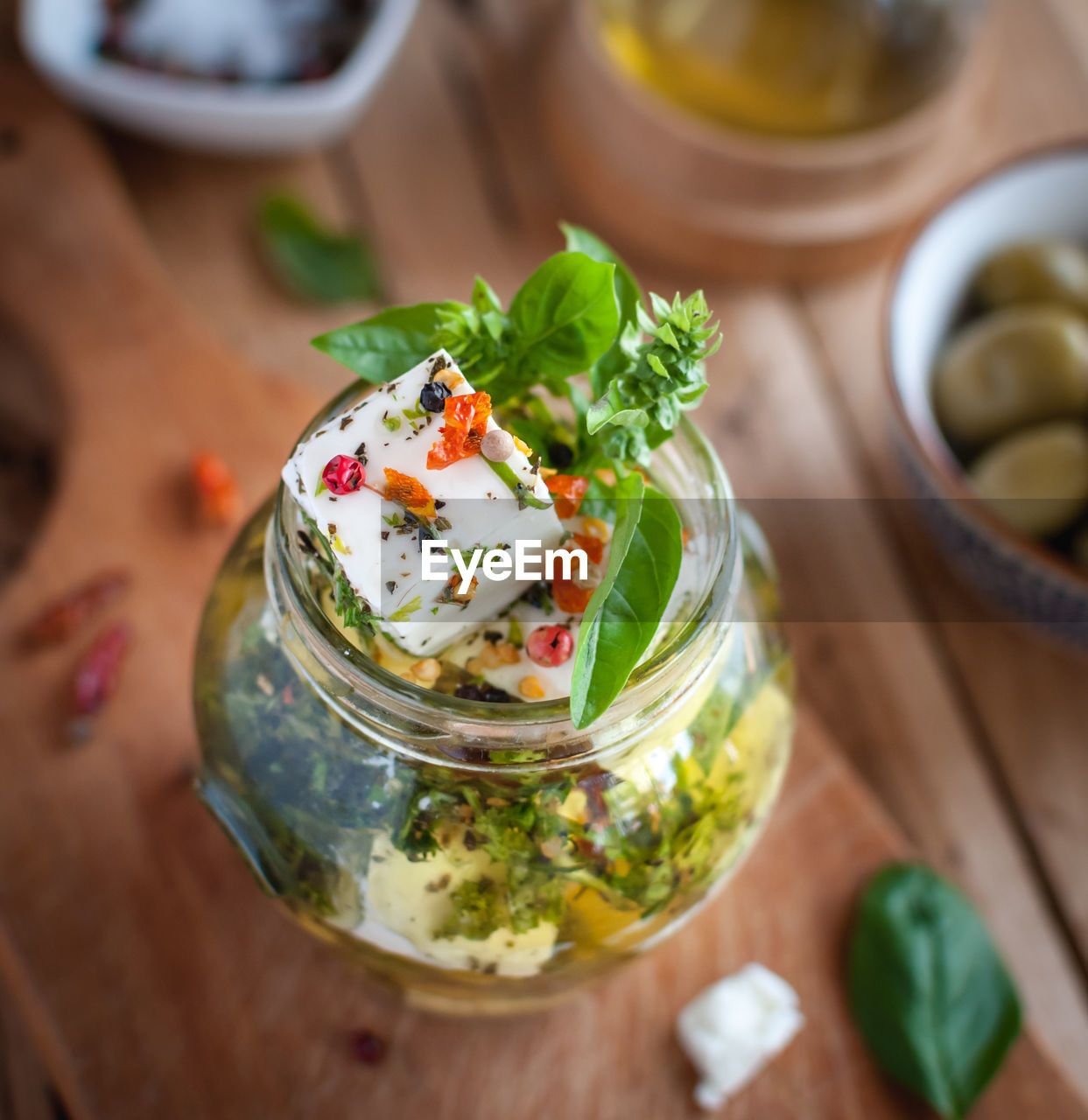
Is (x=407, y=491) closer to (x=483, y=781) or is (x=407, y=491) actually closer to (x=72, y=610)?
(x=483, y=781)

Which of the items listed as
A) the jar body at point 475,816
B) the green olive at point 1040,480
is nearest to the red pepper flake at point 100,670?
the jar body at point 475,816

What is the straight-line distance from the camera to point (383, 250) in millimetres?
1399

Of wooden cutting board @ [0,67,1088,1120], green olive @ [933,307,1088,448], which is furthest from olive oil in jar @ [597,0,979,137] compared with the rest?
wooden cutting board @ [0,67,1088,1120]

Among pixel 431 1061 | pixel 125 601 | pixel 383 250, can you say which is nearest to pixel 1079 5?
pixel 383 250

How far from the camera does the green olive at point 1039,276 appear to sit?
1.23 metres

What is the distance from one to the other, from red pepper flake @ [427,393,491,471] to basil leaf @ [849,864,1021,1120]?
0.64m

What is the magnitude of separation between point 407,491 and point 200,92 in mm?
919

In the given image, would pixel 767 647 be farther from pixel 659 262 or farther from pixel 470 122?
pixel 470 122

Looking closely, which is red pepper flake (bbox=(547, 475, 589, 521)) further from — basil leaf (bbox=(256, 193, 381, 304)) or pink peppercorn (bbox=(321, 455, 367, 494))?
basil leaf (bbox=(256, 193, 381, 304))

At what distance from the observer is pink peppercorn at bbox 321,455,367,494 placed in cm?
58

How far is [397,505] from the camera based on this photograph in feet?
1.94

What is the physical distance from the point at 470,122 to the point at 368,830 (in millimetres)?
1118

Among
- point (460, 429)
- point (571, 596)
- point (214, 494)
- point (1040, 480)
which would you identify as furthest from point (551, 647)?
point (1040, 480)

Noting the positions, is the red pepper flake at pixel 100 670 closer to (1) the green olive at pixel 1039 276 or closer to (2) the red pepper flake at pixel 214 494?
(2) the red pepper flake at pixel 214 494
